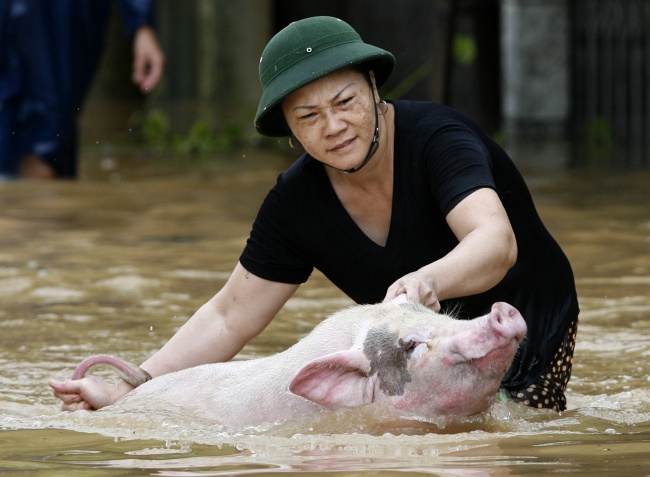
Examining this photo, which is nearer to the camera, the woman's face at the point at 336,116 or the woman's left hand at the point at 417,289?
the woman's left hand at the point at 417,289

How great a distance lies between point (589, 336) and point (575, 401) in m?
1.05

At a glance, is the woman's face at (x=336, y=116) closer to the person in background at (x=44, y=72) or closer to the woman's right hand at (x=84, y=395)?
the woman's right hand at (x=84, y=395)

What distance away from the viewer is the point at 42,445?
354cm

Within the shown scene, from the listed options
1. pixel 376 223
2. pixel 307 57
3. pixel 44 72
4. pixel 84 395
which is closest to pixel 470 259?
A: pixel 376 223

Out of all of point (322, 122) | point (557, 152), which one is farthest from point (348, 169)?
point (557, 152)

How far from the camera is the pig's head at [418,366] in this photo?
3.44 m

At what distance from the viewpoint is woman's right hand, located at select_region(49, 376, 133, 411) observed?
13.4 feet

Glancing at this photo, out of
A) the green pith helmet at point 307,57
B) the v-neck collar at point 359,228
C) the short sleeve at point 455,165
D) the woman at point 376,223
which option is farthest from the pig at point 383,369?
the green pith helmet at point 307,57

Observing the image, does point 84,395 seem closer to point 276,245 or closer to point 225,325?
point 225,325

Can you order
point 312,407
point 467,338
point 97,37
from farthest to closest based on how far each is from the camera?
1. point 97,37
2. point 312,407
3. point 467,338

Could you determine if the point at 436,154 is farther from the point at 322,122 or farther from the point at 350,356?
the point at 350,356

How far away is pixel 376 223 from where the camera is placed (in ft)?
13.2

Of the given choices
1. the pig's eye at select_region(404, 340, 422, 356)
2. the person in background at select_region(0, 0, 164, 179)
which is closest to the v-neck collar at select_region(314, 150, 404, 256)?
the pig's eye at select_region(404, 340, 422, 356)

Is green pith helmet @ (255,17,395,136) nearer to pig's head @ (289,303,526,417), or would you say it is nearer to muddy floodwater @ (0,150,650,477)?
pig's head @ (289,303,526,417)
